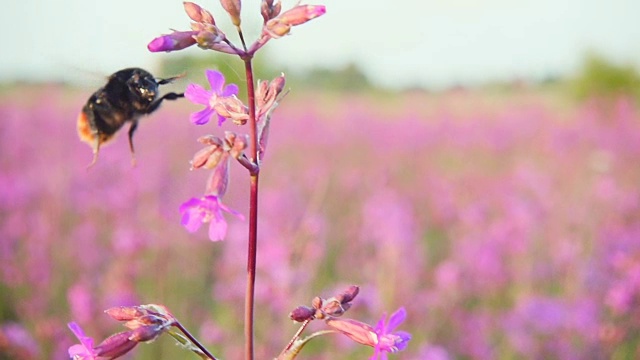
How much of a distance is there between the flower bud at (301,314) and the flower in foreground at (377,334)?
52mm

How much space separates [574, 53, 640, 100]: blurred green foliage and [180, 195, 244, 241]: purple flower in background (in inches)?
676

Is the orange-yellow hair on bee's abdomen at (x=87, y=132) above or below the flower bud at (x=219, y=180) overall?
above

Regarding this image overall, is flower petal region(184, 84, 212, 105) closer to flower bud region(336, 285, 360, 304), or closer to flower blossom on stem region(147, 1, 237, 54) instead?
flower blossom on stem region(147, 1, 237, 54)

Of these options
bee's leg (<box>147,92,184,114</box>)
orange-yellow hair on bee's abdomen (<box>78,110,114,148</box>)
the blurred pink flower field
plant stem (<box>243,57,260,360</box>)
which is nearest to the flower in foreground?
plant stem (<box>243,57,260,360</box>)

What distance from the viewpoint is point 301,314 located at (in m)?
0.81

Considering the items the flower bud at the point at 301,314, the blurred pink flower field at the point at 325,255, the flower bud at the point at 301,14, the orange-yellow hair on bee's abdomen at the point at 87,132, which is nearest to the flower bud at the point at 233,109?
the flower bud at the point at 301,14

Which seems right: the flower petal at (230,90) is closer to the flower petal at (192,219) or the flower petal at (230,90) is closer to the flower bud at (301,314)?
the flower petal at (192,219)

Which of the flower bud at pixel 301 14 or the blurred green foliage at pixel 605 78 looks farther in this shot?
the blurred green foliage at pixel 605 78

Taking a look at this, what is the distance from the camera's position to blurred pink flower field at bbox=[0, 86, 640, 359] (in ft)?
7.90

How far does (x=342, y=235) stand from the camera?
4727mm

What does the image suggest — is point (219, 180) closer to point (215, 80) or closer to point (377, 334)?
point (215, 80)

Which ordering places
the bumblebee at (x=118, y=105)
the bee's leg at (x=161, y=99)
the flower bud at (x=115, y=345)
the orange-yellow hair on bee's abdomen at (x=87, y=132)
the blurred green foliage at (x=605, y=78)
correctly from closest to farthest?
the flower bud at (x=115, y=345) < the bee's leg at (x=161, y=99) < the bumblebee at (x=118, y=105) < the orange-yellow hair on bee's abdomen at (x=87, y=132) < the blurred green foliage at (x=605, y=78)

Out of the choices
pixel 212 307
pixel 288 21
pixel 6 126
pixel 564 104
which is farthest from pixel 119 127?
pixel 564 104

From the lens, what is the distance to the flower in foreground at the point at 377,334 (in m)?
0.86
